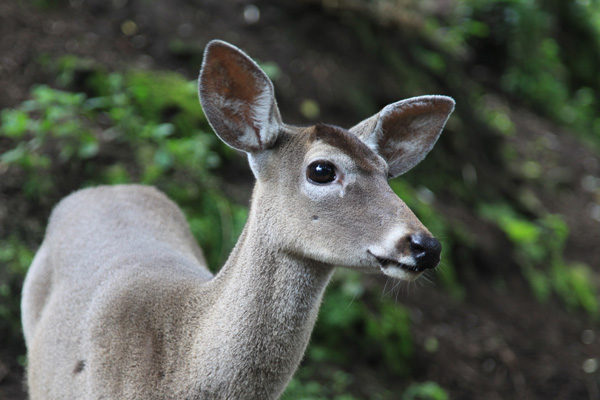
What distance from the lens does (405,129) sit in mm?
3801

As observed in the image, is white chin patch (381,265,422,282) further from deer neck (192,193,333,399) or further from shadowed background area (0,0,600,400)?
shadowed background area (0,0,600,400)

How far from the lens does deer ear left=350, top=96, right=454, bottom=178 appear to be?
368 cm

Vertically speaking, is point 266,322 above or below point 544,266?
above

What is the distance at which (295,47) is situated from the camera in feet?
30.3

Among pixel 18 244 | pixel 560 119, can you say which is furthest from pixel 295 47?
pixel 560 119

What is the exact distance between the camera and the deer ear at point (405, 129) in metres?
3.68

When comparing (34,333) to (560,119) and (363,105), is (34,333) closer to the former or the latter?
A: (363,105)

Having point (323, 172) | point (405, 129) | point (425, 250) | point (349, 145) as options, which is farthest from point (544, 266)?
point (425, 250)

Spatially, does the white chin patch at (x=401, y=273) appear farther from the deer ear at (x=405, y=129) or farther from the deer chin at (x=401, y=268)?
the deer ear at (x=405, y=129)

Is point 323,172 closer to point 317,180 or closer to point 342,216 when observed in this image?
point 317,180

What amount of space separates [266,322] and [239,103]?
42.1 inches

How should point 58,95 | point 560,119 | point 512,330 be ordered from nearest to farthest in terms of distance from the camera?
point 58,95
point 512,330
point 560,119

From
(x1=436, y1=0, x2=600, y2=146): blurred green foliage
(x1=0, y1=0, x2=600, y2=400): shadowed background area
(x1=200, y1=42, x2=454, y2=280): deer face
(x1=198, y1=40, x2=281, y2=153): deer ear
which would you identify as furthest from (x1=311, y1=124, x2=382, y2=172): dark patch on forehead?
(x1=436, y1=0, x2=600, y2=146): blurred green foliage

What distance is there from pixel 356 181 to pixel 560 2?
1492 cm
